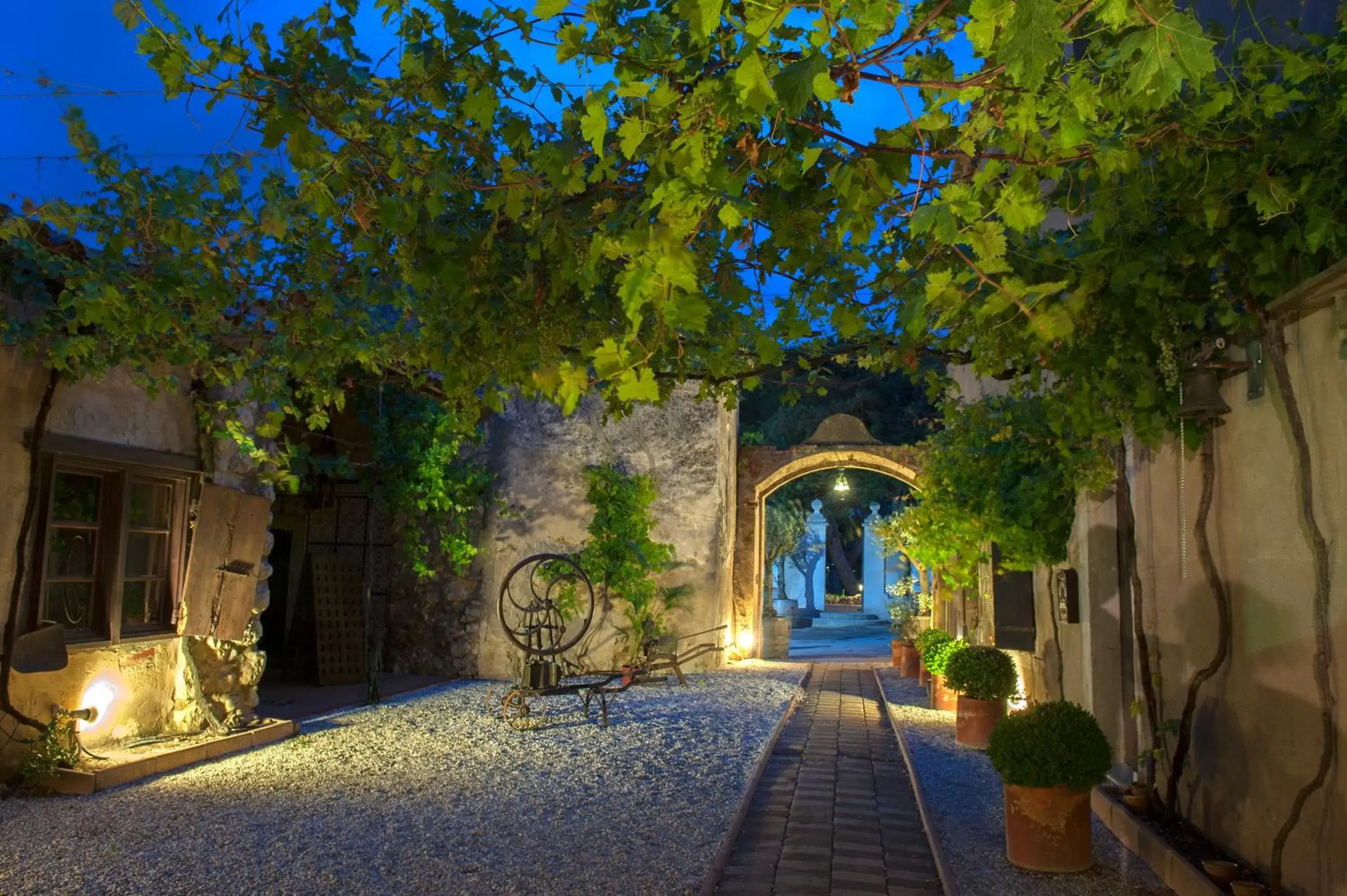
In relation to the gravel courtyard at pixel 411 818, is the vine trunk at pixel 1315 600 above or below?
above

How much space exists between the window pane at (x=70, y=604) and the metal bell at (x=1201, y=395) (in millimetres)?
7027

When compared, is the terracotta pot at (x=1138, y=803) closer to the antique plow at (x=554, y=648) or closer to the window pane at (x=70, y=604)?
the antique plow at (x=554, y=648)

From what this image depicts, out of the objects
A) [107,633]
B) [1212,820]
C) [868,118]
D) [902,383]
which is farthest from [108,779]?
[868,118]

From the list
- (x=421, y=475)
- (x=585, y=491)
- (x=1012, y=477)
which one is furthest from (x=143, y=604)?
(x=1012, y=477)

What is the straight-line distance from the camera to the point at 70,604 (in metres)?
6.75

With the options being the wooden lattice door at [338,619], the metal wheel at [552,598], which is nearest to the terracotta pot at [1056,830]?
the metal wheel at [552,598]

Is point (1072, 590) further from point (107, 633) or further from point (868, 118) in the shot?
point (868, 118)

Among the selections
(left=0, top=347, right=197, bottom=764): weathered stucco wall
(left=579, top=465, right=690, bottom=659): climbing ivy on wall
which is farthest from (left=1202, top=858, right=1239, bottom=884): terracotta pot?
(left=579, top=465, right=690, bottom=659): climbing ivy on wall

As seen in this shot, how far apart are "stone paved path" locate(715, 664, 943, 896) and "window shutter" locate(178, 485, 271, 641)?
4.41m

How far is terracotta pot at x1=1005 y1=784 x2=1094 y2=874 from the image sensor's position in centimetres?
446

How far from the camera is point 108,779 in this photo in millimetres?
6074

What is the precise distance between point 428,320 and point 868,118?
1560 inches

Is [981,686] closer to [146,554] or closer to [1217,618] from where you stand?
[1217,618]

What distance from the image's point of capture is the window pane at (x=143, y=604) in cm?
718
